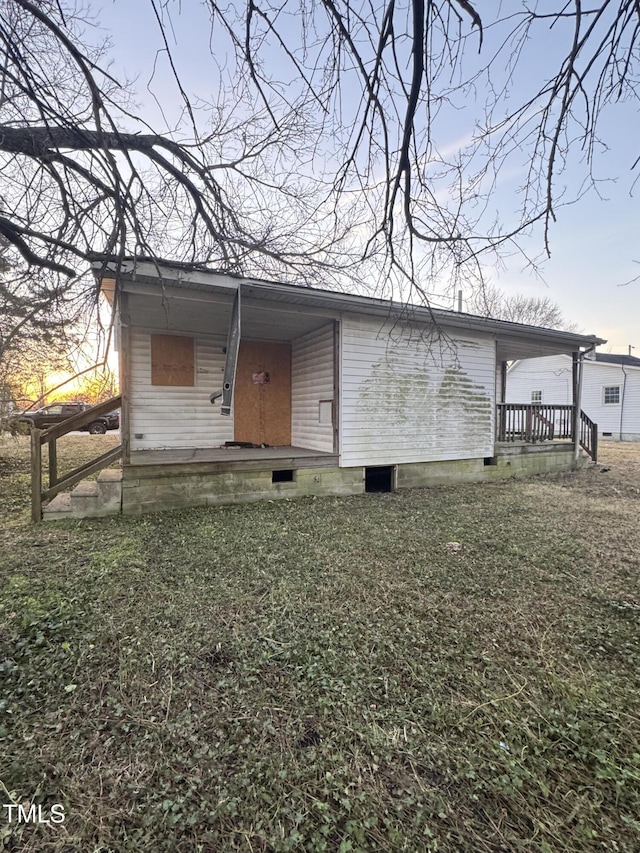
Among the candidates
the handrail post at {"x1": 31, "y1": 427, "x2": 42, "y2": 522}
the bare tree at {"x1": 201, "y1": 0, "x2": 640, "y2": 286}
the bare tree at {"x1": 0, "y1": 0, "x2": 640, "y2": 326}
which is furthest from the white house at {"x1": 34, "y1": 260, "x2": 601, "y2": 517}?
the bare tree at {"x1": 201, "y1": 0, "x2": 640, "y2": 286}

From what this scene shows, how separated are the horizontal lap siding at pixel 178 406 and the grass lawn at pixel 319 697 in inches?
119

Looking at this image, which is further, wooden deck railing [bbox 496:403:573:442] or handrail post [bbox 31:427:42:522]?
wooden deck railing [bbox 496:403:573:442]

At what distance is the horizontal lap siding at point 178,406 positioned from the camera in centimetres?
661

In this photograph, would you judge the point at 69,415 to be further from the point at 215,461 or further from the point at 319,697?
the point at 319,697

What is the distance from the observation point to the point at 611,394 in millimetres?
18078

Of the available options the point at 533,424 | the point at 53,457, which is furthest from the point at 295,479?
the point at 533,424

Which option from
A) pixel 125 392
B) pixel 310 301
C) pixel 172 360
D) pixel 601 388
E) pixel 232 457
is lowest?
pixel 232 457

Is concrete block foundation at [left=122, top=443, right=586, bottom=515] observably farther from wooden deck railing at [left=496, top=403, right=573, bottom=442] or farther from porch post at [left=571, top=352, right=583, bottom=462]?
porch post at [left=571, top=352, right=583, bottom=462]

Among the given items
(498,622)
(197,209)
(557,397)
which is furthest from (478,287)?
(557,397)

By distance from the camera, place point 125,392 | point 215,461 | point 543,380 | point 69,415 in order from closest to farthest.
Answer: point 125,392
point 215,461
point 69,415
point 543,380

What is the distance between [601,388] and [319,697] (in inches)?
854

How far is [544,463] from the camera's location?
343 inches

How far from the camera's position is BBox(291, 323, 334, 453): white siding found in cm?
662

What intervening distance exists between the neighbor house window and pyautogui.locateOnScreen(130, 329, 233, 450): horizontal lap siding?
18.9m
